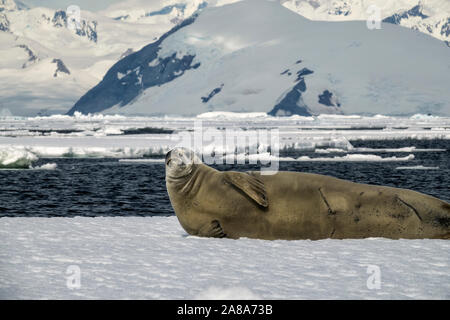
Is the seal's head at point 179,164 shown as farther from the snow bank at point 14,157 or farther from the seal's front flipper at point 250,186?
the snow bank at point 14,157

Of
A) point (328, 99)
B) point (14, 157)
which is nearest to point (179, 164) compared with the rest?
point (14, 157)

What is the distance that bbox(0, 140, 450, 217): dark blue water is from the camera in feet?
63.3

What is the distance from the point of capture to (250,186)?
8.72 meters

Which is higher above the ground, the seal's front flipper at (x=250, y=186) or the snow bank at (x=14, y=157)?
the seal's front flipper at (x=250, y=186)

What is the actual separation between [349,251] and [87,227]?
420 cm

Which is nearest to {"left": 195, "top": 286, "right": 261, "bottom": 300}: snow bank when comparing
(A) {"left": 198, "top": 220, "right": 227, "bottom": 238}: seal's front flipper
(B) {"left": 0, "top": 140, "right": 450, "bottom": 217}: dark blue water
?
(A) {"left": 198, "top": 220, "right": 227, "bottom": 238}: seal's front flipper

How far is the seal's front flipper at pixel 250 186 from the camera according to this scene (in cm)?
864

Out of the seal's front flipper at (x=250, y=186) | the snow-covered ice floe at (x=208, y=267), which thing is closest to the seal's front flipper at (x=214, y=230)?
the snow-covered ice floe at (x=208, y=267)

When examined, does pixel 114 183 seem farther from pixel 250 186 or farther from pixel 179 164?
pixel 250 186

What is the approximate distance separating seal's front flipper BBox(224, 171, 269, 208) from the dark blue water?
9139 mm

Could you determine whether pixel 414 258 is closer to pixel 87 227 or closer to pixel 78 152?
pixel 87 227

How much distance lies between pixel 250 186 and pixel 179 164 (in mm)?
1115

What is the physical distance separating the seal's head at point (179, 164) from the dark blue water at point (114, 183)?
28.1ft
